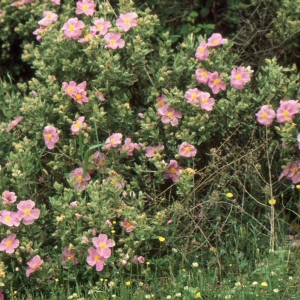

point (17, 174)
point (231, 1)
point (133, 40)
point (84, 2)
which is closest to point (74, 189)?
point (17, 174)

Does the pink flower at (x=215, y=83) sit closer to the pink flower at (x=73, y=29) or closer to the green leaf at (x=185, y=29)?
the pink flower at (x=73, y=29)

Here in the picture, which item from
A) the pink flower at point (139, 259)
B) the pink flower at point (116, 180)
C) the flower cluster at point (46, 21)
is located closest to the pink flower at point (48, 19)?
the flower cluster at point (46, 21)

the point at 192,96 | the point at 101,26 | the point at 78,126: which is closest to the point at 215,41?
the point at 192,96

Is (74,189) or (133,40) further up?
(133,40)

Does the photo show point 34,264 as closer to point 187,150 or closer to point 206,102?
point 187,150

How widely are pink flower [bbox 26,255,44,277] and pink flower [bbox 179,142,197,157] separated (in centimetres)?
93

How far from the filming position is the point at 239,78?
4.57m

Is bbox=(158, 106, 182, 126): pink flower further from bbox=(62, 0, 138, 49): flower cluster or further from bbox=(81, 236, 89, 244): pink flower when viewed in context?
bbox=(81, 236, 89, 244): pink flower

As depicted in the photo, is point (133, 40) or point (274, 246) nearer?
point (274, 246)

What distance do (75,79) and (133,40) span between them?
1.33ft

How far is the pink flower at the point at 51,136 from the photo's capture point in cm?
449

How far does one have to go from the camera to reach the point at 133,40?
15.1 feet

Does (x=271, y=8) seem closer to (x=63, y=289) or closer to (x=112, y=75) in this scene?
(x=112, y=75)

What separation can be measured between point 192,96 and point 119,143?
463mm
